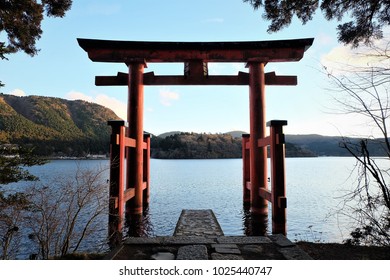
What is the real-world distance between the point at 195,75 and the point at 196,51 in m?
0.76

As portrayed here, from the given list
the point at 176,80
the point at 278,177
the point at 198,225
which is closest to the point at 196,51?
the point at 176,80

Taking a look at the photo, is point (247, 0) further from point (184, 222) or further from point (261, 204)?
point (261, 204)

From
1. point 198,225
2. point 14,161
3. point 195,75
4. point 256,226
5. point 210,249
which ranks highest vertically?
point 195,75

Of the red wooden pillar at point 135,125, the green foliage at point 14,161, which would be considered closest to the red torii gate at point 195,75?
the red wooden pillar at point 135,125

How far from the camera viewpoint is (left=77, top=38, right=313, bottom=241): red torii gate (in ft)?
27.4

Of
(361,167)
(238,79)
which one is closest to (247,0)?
(361,167)

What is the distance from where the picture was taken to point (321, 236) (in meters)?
8.65

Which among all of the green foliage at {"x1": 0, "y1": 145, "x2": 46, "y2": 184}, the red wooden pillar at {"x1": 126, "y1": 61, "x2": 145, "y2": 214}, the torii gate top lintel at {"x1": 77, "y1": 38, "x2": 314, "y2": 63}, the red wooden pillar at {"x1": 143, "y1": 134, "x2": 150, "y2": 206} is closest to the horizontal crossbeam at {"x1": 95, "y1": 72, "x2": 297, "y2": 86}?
the red wooden pillar at {"x1": 126, "y1": 61, "x2": 145, "y2": 214}

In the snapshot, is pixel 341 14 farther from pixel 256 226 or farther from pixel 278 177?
pixel 256 226

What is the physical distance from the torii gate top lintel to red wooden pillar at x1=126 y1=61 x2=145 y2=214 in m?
0.47

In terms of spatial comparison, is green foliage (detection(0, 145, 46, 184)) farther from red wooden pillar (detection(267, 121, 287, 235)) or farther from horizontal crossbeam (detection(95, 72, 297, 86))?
red wooden pillar (detection(267, 121, 287, 235))

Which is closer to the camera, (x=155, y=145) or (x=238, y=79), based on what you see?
(x=238, y=79)

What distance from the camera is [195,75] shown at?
8617mm
